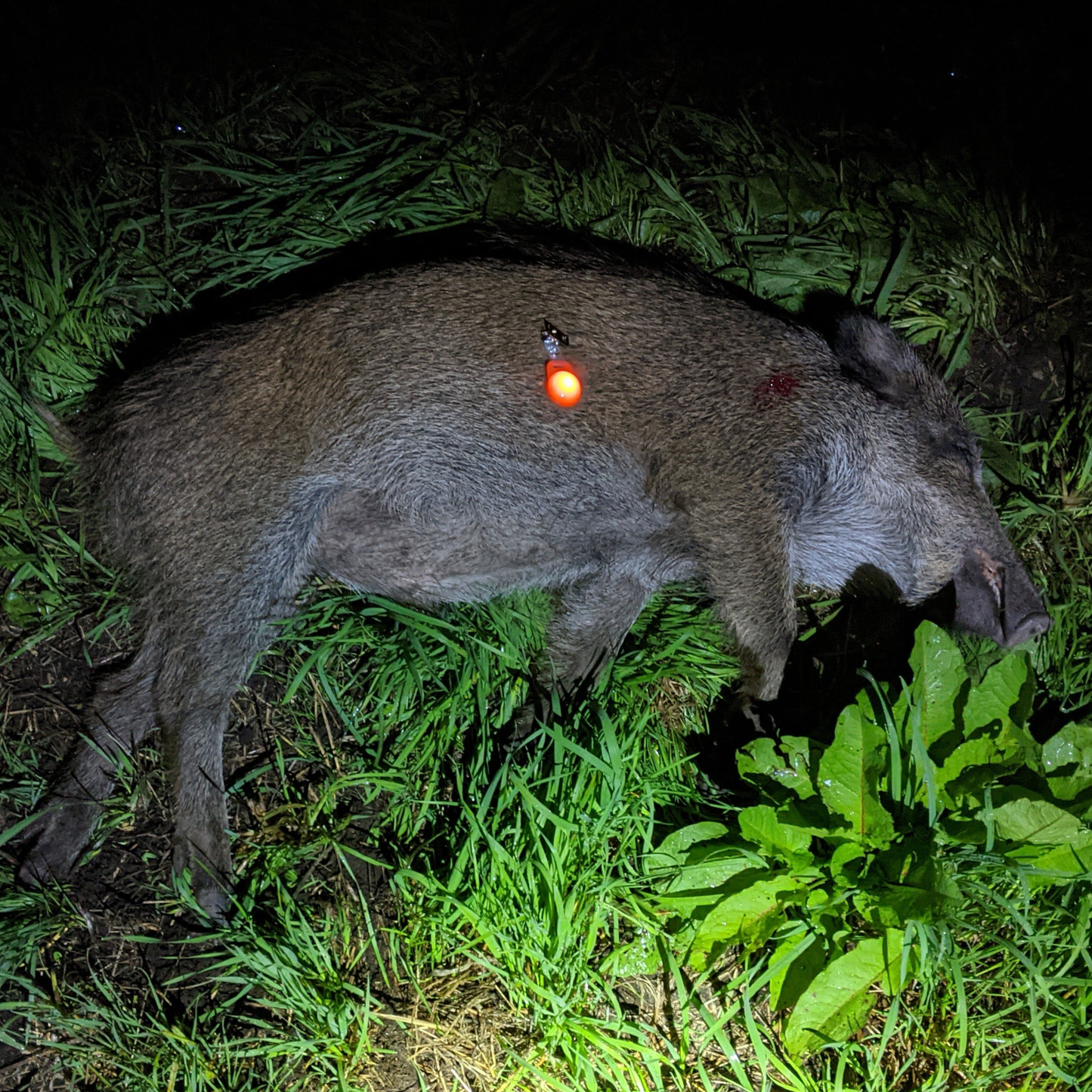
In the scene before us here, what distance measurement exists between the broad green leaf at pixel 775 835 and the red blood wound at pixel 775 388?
1.47 m

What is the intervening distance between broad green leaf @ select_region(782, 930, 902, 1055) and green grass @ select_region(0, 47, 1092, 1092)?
9cm

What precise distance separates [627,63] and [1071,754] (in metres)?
3.51

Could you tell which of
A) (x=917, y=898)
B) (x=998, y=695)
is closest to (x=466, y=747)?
(x=917, y=898)

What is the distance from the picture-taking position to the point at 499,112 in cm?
412

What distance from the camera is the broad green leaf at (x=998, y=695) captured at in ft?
10.2

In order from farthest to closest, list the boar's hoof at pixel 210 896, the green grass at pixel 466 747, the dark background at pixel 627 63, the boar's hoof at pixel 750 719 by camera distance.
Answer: the dark background at pixel 627 63
the boar's hoof at pixel 750 719
the boar's hoof at pixel 210 896
the green grass at pixel 466 747

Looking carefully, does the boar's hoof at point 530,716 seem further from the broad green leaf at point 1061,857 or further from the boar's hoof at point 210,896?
the broad green leaf at point 1061,857

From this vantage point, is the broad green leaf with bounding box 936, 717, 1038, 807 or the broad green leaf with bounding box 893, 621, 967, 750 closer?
the broad green leaf with bounding box 936, 717, 1038, 807

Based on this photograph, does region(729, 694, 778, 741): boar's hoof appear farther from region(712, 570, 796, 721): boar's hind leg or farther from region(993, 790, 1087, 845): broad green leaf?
region(993, 790, 1087, 845): broad green leaf

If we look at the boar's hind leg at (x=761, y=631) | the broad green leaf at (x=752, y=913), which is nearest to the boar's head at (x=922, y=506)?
the boar's hind leg at (x=761, y=631)

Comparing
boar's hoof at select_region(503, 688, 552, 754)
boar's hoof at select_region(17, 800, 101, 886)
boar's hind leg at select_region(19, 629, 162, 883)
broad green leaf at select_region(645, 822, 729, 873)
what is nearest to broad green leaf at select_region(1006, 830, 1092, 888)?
broad green leaf at select_region(645, 822, 729, 873)

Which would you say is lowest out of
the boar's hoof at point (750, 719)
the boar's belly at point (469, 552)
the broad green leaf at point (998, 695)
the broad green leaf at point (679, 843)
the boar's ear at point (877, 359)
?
the boar's hoof at point (750, 719)

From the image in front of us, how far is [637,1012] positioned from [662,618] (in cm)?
151

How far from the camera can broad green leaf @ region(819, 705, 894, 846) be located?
2941 millimetres
